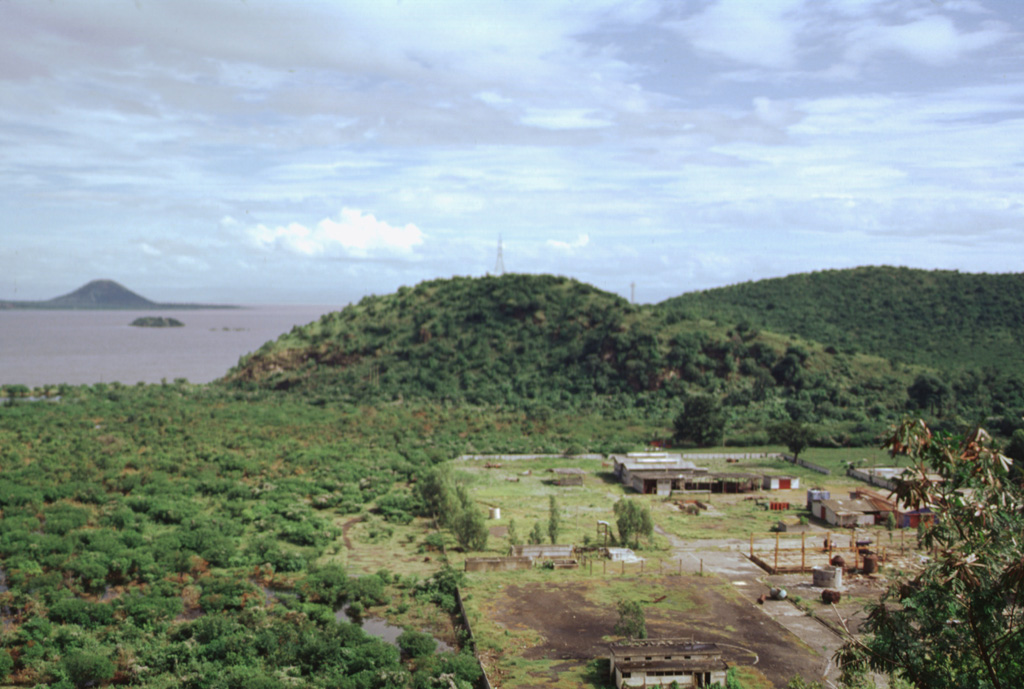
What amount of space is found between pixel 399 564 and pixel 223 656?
35.1ft

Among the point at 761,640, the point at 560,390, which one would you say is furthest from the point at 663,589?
the point at 560,390

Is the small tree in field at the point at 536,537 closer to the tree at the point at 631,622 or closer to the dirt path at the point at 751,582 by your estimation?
the dirt path at the point at 751,582

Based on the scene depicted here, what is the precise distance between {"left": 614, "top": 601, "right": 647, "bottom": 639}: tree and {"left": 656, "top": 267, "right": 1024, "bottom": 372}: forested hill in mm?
64774

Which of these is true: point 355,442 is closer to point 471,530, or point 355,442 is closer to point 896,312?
point 471,530

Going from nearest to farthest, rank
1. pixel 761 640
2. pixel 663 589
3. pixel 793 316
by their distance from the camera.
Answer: pixel 761 640 < pixel 663 589 < pixel 793 316

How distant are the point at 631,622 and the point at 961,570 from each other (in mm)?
16469

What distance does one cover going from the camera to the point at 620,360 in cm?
8531

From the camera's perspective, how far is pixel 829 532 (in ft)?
126

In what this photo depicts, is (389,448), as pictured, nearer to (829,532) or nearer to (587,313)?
(829,532)

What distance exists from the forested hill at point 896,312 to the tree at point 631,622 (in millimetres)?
64774

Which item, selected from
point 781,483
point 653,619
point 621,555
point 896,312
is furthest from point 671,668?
point 896,312

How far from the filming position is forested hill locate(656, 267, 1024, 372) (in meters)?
87.2

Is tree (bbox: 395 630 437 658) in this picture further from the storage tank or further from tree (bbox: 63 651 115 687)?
the storage tank

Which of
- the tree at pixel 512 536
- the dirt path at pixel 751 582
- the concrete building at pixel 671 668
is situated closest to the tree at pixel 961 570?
the concrete building at pixel 671 668
